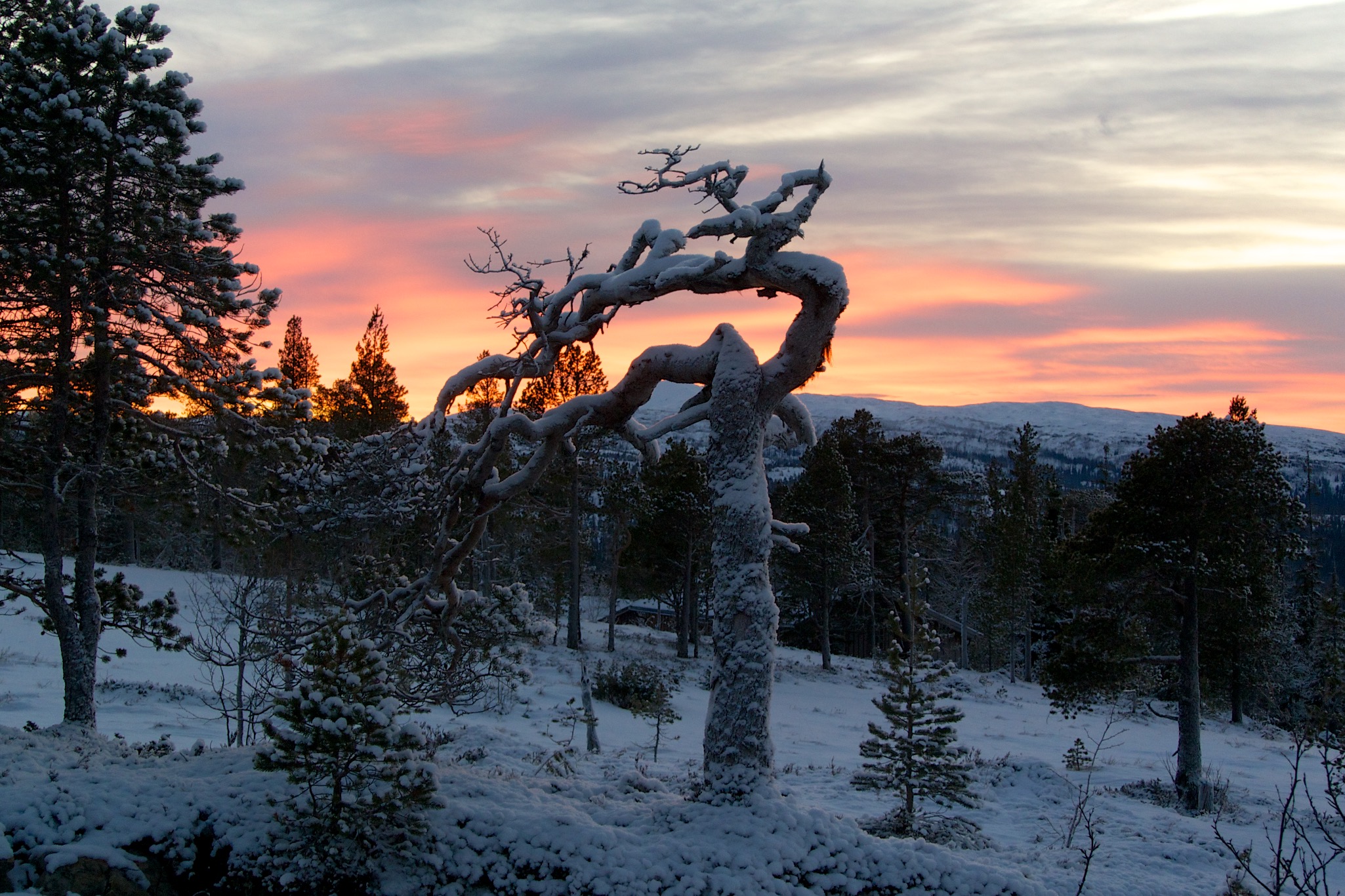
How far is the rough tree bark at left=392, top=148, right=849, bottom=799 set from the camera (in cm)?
726

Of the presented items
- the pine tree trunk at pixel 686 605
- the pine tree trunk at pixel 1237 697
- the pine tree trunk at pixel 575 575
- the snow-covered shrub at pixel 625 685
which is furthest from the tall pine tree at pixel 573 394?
the pine tree trunk at pixel 1237 697

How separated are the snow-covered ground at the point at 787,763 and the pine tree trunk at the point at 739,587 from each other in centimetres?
52

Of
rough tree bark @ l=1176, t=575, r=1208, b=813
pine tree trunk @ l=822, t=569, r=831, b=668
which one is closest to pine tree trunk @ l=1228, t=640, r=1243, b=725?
pine tree trunk @ l=822, t=569, r=831, b=668

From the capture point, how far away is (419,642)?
965 cm

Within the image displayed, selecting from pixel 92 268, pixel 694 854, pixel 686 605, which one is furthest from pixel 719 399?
pixel 686 605

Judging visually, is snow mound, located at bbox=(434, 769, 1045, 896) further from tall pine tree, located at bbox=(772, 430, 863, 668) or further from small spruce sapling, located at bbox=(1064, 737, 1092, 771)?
tall pine tree, located at bbox=(772, 430, 863, 668)

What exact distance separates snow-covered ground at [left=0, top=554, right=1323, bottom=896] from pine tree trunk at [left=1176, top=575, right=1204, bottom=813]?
2.64 ft

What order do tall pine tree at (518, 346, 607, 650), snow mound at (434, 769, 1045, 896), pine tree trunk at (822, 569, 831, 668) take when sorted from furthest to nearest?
pine tree trunk at (822, 569, 831, 668) < tall pine tree at (518, 346, 607, 650) < snow mound at (434, 769, 1045, 896)

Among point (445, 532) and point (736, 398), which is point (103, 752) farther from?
point (736, 398)

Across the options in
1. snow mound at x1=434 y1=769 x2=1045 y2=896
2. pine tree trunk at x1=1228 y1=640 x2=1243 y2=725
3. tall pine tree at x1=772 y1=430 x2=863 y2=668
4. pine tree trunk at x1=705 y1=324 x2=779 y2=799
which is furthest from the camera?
pine tree trunk at x1=1228 y1=640 x2=1243 y2=725

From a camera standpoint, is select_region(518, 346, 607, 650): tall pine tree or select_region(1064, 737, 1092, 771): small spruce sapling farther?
select_region(518, 346, 607, 650): tall pine tree

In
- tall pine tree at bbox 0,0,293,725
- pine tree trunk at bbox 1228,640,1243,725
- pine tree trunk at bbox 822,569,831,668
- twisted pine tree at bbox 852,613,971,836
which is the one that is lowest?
pine tree trunk at bbox 1228,640,1243,725

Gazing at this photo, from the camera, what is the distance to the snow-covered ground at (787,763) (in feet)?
23.1

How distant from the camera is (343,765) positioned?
20.7 feet
